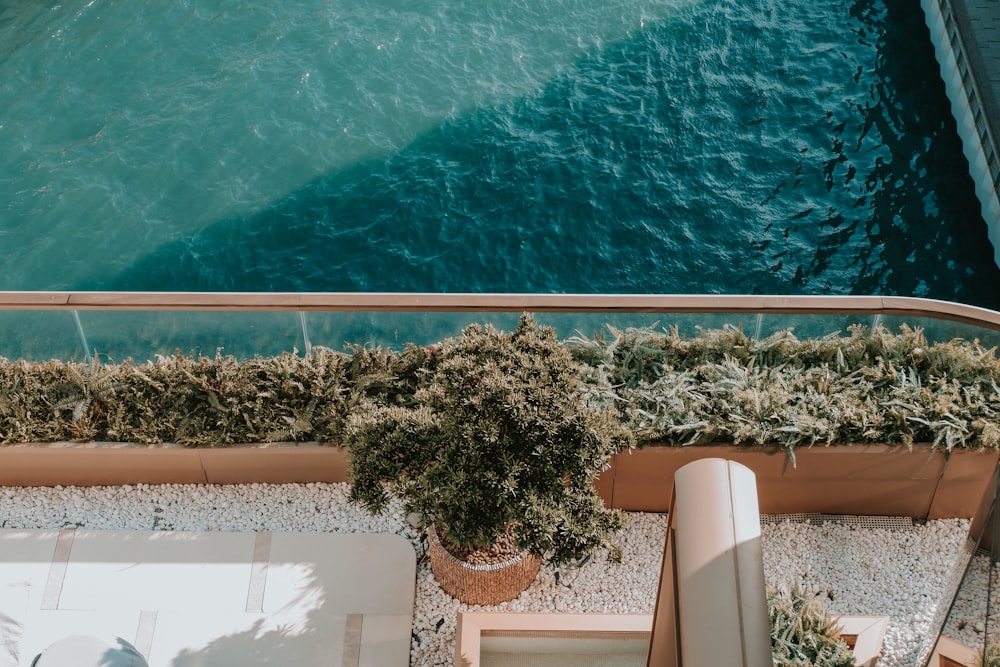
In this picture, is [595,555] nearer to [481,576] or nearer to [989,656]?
[481,576]

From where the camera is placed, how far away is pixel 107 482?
7023 millimetres

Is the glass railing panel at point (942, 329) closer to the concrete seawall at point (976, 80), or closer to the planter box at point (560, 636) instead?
the planter box at point (560, 636)

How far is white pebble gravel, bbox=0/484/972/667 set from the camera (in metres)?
6.26

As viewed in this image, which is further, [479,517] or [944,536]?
[944,536]

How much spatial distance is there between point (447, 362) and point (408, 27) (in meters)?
9.40

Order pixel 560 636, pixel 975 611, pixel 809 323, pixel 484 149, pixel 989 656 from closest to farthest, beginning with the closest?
1. pixel 989 656
2. pixel 975 611
3. pixel 560 636
4. pixel 809 323
5. pixel 484 149

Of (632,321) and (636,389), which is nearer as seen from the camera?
(636,389)

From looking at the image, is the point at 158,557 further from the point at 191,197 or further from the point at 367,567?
the point at 191,197

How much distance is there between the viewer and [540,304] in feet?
22.8

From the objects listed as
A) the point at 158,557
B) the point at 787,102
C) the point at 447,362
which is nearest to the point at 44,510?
the point at 158,557

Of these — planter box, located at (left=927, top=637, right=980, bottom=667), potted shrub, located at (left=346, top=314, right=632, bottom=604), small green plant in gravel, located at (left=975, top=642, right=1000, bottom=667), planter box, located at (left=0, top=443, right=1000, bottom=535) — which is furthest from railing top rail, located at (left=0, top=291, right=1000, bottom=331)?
small green plant in gravel, located at (left=975, top=642, right=1000, bottom=667)

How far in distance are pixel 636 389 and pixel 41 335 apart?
14.0 ft

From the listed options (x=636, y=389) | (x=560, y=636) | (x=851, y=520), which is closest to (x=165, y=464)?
(x=560, y=636)

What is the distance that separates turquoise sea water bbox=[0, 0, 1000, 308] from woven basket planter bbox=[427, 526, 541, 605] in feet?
18.1
